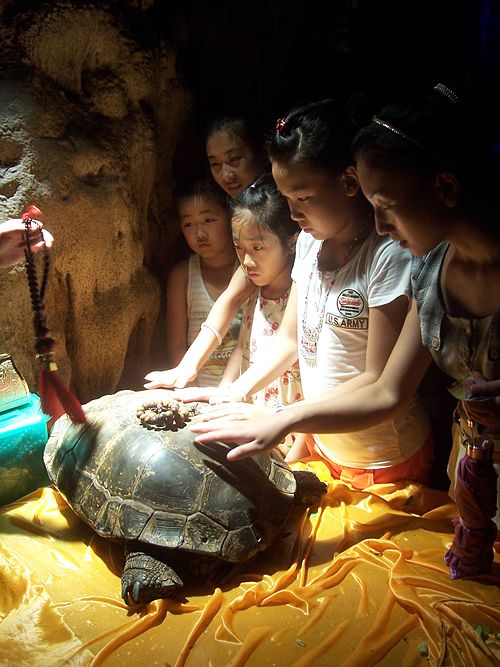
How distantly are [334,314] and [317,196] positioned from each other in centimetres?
46

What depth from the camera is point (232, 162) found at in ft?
9.07

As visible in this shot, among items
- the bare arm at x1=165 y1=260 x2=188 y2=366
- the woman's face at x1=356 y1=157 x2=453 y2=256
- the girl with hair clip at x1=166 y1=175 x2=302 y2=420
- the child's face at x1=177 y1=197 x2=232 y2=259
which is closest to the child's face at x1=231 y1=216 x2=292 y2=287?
the girl with hair clip at x1=166 y1=175 x2=302 y2=420

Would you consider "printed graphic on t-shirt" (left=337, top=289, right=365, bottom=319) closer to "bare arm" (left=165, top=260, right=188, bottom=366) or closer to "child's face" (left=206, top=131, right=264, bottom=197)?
"child's face" (left=206, top=131, right=264, bottom=197)

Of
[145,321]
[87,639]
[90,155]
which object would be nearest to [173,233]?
[145,321]

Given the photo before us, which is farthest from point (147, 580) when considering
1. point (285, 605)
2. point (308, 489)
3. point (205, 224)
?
point (205, 224)

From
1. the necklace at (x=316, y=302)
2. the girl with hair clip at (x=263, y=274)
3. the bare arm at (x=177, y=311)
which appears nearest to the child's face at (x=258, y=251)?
Result: the girl with hair clip at (x=263, y=274)

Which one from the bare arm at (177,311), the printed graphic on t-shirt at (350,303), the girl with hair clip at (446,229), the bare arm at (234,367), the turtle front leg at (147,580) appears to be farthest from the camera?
the bare arm at (177,311)

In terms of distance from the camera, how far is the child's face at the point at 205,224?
9.57 feet

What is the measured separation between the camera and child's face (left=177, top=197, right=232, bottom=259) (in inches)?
115

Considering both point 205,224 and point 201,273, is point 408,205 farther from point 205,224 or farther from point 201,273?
point 201,273

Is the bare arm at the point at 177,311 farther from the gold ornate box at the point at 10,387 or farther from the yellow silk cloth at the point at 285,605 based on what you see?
the yellow silk cloth at the point at 285,605

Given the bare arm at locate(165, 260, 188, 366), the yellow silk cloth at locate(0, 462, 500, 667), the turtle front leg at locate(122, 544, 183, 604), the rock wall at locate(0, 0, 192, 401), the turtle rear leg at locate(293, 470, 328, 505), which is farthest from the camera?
the bare arm at locate(165, 260, 188, 366)

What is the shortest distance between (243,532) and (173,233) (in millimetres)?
1926

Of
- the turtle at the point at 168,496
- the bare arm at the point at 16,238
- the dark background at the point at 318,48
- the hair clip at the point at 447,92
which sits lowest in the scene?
the turtle at the point at 168,496
